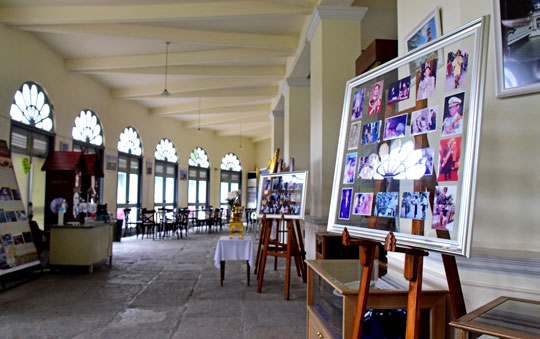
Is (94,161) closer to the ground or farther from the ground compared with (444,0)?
closer to the ground

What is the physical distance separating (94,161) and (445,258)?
7.09 m

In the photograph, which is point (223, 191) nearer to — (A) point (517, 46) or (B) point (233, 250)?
(B) point (233, 250)

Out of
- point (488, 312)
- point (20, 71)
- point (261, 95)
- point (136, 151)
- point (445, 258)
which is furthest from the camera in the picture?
point (136, 151)

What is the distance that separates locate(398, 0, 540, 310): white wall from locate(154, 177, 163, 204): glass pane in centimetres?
1252

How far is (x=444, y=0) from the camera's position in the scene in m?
Answer: 2.19

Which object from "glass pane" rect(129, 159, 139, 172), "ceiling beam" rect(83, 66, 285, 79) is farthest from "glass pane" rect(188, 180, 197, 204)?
"ceiling beam" rect(83, 66, 285, 79)

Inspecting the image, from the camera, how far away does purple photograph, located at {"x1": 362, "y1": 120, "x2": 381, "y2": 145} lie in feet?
6.50

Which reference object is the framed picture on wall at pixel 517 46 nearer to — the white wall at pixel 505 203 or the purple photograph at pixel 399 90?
the white wall at pixel 505 203

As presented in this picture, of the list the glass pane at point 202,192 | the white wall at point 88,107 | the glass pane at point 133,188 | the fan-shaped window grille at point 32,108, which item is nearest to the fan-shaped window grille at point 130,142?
the white wall at point 88,107

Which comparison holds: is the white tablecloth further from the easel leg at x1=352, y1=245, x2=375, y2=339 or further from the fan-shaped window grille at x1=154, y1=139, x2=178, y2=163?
the fan-shaped window grille at x1=154, y1=139, x2=178, y2=163

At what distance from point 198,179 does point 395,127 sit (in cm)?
1466

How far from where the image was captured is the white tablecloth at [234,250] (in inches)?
202

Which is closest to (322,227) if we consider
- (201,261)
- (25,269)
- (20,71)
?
(201,261)

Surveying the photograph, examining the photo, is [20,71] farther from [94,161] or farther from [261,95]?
[261,95]
